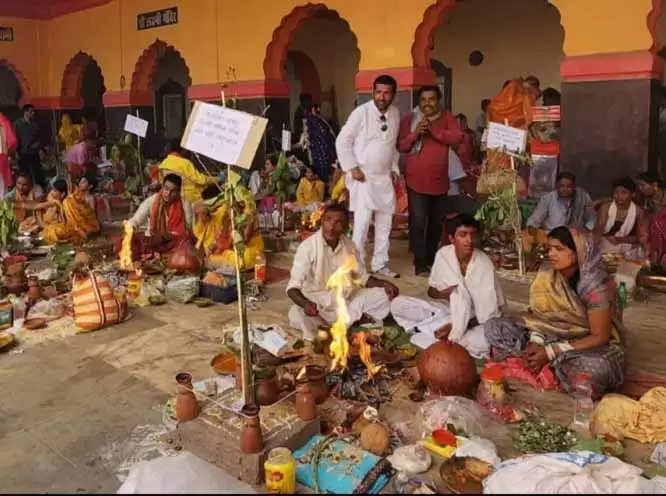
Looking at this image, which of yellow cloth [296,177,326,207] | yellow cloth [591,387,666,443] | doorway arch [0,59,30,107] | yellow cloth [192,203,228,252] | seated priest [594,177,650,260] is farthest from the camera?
doorway arch [0,59,30,107]

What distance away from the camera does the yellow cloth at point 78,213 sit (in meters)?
8.01

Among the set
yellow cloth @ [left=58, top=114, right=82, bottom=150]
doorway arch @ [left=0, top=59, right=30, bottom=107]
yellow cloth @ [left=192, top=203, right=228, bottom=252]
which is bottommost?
yellow cloth @ [left=192, top=203, right=228, bottom=252]

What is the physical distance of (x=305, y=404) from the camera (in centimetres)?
316

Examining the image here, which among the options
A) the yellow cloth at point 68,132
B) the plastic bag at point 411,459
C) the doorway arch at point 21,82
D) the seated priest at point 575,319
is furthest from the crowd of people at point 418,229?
the doorway arch at point 21,82

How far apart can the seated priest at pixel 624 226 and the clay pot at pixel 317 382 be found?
358cm

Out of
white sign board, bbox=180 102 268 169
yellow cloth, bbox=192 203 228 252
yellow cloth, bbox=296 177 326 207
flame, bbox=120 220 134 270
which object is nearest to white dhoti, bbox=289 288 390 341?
white sign board, bbox=180 102 268 169

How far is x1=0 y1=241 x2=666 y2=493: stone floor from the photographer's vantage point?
3094mm

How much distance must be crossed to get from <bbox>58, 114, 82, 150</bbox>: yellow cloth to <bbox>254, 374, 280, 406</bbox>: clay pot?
1262cm

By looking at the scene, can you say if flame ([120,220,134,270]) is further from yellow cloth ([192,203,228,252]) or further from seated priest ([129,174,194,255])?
yellow cloth ([192,203,228,252])

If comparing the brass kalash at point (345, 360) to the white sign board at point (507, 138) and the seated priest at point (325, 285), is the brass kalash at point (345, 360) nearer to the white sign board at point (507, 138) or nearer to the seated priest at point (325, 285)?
the seated priest at point (325, 285)

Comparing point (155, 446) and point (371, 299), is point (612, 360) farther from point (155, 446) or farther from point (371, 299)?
point (155, 446)

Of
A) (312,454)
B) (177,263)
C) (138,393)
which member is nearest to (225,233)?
(177,263)

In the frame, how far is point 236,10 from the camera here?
1038 centimetres

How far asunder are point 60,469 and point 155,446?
0.43 meters
